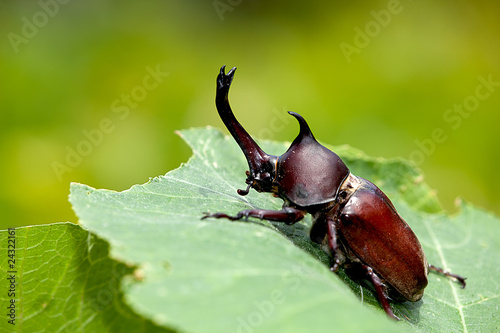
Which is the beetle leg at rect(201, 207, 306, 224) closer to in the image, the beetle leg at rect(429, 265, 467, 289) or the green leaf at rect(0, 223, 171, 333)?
the green leaf at rect(0, 223, 171, 333)

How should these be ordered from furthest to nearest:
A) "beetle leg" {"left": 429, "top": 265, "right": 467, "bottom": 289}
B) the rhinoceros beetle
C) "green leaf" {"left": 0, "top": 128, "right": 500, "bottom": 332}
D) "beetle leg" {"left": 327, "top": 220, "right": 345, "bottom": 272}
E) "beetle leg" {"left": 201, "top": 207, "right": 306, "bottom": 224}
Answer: "beetle leg" {"left": 429, "top": 265, "right": 467, "bottom": 289} < the rhinoceros beetle < "beetle leg" {"left": 327, "top": 220, "right": 345, "bottom": 272} < "beetle leg" {"left": 201, "top": 207, "right": 306, "bottom": 224} < "green leaf" {"left": 0, "top": 128, "right": 500, "bottom": 332}

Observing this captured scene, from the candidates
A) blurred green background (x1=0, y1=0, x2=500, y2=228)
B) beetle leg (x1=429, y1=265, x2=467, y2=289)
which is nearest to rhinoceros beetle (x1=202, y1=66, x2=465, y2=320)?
beetle leg (x1=429, y1=265, x2=467, y2=289)

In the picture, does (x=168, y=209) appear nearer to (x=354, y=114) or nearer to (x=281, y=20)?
(x=354, y=114)

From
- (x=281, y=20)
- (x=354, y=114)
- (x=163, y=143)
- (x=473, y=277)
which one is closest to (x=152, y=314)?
(x=473, y=277)

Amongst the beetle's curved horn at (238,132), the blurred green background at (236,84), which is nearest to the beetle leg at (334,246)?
the beetle's curved horn at (238,132)

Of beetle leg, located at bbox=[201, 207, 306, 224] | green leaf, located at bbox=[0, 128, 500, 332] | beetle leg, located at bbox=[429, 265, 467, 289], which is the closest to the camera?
green leaf, located at bbox=[0, 128, 500, 332]

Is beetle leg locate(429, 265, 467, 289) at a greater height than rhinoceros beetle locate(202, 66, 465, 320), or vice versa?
rhinoceros beetle locate(202, 66, 465, 320)
